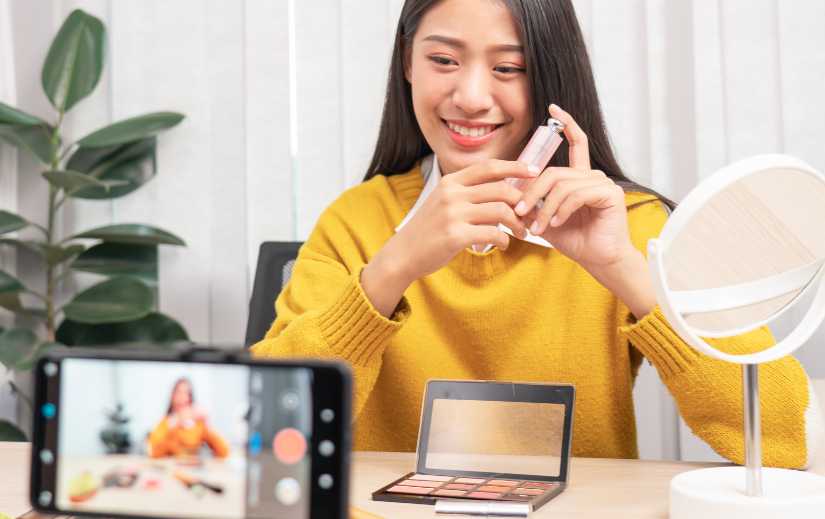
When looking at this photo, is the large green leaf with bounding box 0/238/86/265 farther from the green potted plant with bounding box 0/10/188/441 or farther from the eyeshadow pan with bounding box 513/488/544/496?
the eyeshadow pan with bounding box 513/488/544/496

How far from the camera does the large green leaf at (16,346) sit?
4.91 feet

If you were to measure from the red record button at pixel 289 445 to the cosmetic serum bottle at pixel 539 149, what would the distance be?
484 millimetres

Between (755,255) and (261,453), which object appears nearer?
(261,453)

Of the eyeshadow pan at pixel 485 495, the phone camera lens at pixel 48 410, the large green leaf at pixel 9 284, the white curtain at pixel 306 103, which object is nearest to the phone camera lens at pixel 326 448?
the phone camera lens at pixel 48 410

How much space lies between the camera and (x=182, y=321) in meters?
1.76

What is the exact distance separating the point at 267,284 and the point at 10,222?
79 centimetres

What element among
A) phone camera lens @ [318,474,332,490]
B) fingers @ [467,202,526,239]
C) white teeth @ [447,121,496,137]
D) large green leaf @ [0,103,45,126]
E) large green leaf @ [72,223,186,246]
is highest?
large green leaf @ [0,103,45,126]

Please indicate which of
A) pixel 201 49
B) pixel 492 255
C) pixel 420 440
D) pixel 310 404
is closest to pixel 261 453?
pixel 310 404

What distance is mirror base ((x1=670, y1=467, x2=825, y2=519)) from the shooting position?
0.48 metres

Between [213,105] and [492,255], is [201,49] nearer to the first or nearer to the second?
[213,105]

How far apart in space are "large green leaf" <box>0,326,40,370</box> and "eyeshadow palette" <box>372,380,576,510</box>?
1.21 meters

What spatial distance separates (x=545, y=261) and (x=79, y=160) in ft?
4.24

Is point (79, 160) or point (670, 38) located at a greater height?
point (670, 38)

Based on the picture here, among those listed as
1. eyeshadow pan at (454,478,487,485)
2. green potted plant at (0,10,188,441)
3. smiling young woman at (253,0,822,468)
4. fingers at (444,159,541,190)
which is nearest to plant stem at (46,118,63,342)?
green potted plant at (0,10,188,441)
